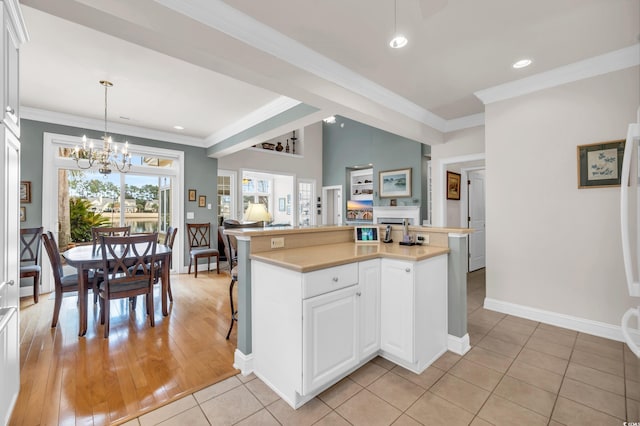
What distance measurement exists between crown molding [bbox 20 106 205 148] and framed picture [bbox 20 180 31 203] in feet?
3.02

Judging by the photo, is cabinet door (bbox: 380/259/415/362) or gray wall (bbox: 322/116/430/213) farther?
gray wall (bbox: 322/116/430/213)

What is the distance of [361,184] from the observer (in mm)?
8031

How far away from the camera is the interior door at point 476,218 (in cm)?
529

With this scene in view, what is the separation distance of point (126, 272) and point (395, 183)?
5.44m

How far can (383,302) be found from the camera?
2158mm

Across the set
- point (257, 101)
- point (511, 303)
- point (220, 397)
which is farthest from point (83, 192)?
point (511, 303)

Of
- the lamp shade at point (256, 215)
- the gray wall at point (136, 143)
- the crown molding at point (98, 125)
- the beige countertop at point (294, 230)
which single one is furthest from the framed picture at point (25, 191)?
the beige countertop at point (294, 230)

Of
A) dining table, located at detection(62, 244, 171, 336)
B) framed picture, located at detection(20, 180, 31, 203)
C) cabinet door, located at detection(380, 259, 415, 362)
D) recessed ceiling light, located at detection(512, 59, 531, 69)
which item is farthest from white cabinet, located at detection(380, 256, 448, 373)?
framed picture, located at detection(20, 180, 31, 203)

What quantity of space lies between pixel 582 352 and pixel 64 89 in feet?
19.4

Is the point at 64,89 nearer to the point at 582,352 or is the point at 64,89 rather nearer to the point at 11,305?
the point at 11,305

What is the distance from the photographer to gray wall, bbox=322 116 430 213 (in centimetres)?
624

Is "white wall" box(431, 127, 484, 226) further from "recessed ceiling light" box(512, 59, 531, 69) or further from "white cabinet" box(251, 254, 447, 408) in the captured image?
"white cabinet" box(251, 254, 447, 408)

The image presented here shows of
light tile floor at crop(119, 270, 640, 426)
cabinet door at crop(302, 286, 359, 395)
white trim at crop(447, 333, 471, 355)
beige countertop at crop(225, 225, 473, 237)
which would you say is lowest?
light tile floor at crop(119, 270, 640, 426)

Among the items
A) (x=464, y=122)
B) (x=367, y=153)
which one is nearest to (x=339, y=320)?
(x=464, y=122)
